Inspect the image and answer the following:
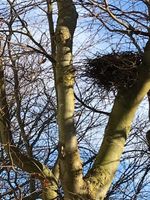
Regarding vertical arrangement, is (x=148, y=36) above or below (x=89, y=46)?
below

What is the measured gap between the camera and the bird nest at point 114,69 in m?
4.40

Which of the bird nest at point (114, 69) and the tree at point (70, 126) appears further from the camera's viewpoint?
the bird nest at point (114, 69)

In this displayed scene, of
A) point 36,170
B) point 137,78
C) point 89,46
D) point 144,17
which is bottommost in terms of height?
point 36,170

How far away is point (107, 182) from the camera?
3873mm

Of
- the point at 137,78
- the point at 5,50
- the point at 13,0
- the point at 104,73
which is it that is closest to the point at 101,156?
the point at 137,78

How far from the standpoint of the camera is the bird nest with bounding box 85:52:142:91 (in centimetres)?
440

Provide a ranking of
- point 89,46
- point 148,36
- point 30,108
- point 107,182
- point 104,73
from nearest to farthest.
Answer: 1. point 107,182
2. point 148,36
3. point 104,73
4. point 89,46
5. point 30,108

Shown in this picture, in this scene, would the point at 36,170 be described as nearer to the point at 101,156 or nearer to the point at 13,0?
the point at 101,156

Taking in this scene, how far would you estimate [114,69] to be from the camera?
4684 mm

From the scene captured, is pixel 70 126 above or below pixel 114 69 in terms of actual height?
below

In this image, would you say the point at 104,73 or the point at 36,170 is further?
the point at 104,73

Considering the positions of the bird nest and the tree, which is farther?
the bird nest

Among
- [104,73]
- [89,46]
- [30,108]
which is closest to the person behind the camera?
[104,73]

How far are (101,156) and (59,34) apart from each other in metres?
1.13
